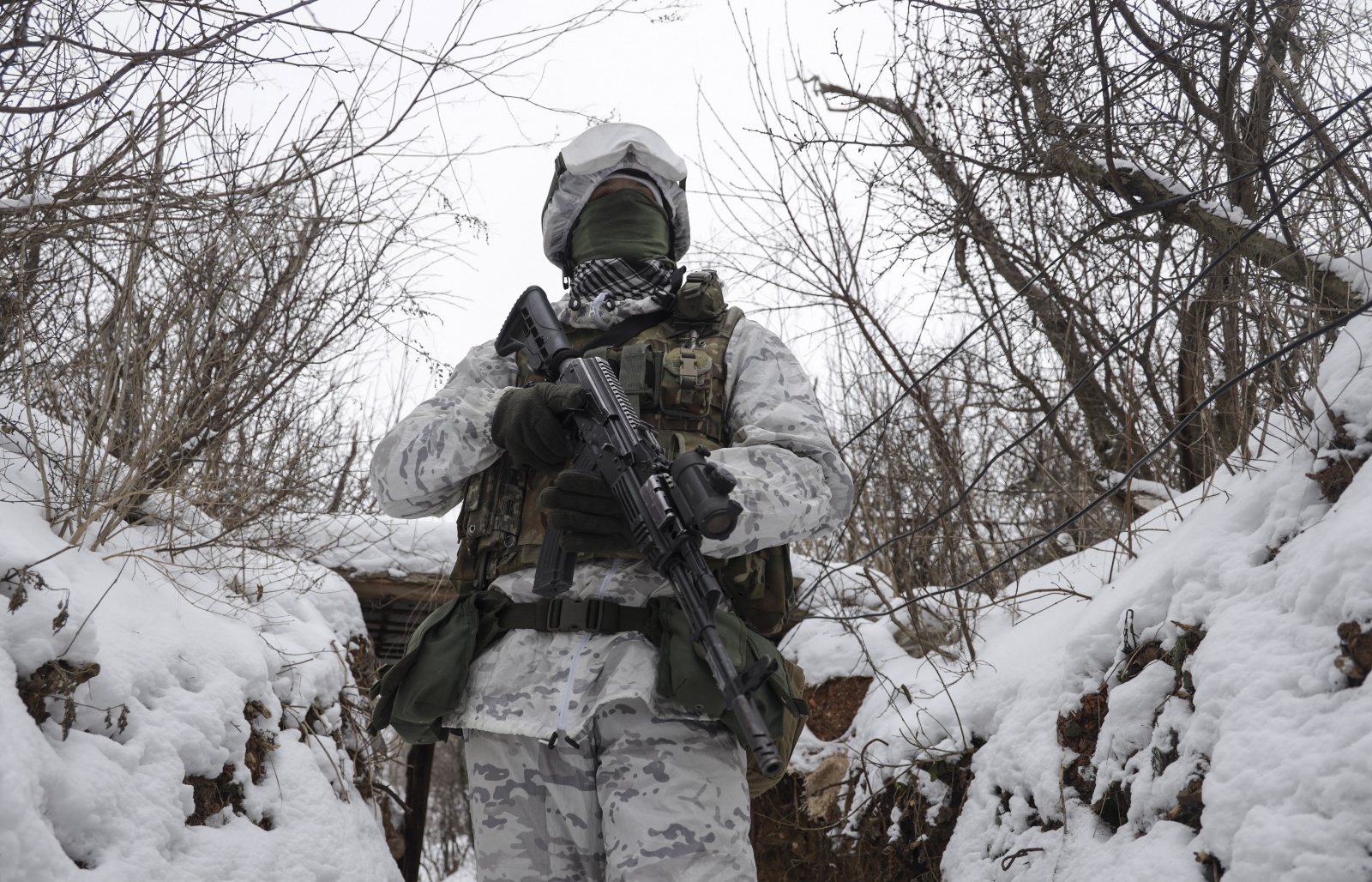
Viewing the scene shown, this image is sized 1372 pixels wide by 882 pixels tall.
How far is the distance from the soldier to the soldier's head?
15 millimetres

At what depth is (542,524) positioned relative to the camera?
1993mm

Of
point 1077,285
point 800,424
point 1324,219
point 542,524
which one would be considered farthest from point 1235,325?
point 542,524

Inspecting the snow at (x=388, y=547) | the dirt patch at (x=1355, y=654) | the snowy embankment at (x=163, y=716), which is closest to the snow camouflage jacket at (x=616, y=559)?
the snowy embankment at (x=163, y=716)

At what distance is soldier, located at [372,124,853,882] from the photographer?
1.79 metres

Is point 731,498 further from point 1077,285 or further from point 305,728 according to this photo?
point 1077,285

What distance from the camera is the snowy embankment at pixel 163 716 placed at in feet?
6.48

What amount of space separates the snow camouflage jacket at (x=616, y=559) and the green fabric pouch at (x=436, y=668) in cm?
4

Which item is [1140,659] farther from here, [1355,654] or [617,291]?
[617,291]

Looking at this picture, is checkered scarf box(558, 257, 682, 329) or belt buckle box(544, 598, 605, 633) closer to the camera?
belt buckle box(544, 598, 605, 633)

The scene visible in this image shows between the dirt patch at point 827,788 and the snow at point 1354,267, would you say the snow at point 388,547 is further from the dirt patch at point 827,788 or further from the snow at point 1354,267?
the snow at point 1354,267

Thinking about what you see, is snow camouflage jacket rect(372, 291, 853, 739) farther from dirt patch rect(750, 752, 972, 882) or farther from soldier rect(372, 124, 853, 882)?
dirt patch rect(750, 752, 972, 882)

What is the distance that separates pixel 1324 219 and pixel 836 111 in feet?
6.10

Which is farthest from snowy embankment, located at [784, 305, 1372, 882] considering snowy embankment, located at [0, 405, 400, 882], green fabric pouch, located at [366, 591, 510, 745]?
snowy embankment, located at [0, 405, 400, 882]

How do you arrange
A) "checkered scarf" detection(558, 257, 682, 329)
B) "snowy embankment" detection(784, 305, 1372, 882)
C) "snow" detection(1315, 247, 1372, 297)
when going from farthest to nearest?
1. "snow" detection(1315, 247, 1372, 297)
2. "checkered scarf" detection(558, 257, 682, 329)
3. "snowy embankment" detection(784, 305, 1372, 882)
